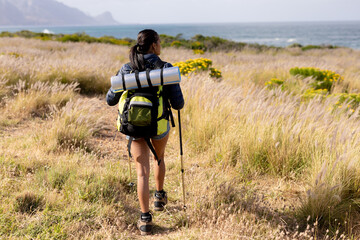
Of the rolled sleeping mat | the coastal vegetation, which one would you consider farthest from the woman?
the coastal vegetation

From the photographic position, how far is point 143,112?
7.16 ft

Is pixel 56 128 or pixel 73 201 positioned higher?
pixel 56 128

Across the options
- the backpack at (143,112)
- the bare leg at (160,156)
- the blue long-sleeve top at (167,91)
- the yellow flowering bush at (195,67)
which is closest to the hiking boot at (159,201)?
the bare leg at (160,156)

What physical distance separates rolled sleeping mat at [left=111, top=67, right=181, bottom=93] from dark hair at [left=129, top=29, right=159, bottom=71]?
0.13 meters

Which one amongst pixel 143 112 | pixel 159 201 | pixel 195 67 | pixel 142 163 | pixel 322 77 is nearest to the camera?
pixel 143 112

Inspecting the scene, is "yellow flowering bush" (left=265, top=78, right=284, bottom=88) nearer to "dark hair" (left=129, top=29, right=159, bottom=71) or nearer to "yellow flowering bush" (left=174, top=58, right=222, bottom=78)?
"yellow flowering bush" (left=174, top=58, right=222, bottom=78)

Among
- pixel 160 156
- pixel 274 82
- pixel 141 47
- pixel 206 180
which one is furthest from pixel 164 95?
pixel 274 82

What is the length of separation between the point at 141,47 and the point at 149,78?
35 centimetres

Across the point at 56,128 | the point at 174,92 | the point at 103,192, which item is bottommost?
the point at 103,192

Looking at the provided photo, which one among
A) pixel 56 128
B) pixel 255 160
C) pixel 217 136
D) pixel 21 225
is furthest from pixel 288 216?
pixel 56 128

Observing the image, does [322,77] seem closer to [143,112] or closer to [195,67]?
[195,67]

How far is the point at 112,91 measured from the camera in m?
2.42

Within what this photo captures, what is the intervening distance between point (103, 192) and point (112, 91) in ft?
3.98

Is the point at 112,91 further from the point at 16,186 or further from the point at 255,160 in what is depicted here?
the point at 255,160
